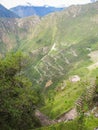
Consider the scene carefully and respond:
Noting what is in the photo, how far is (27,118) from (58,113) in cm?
5793

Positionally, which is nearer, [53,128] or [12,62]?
[53,128]

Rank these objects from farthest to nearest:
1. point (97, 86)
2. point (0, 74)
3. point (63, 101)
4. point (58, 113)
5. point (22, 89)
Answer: point (63, 101)
point (58, 113)
point (97, 86)
point (22, 89)
point (0, 74)

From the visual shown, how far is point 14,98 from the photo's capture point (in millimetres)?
103875

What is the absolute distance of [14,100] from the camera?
102188 millimetres

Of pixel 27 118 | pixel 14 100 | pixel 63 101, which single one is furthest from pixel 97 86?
pixel 63 101

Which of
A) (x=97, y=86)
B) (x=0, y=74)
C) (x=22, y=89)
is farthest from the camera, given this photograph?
(x=97, y=86)

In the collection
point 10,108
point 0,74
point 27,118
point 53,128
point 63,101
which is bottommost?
point 63,101

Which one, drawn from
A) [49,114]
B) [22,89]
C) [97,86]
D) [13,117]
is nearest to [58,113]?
[49,114]

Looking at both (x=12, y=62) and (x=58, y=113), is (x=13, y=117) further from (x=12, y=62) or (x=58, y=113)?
(x=58, y=113)

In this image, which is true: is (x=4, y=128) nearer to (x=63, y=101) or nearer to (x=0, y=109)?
(x=0, y=109)

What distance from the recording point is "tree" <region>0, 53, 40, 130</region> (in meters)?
96.2

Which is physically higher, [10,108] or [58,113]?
[10,108]

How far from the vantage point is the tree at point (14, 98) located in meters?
96.2

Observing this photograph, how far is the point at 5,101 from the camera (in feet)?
310
